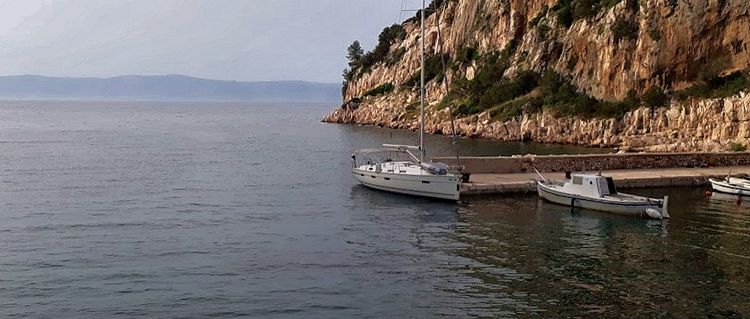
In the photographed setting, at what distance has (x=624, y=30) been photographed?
246 ft

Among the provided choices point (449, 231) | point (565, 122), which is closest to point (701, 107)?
point (565, 122)

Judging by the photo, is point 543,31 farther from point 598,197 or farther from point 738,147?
point 598,197

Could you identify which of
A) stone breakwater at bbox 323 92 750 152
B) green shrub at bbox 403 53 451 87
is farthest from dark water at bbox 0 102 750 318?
green shrub at bbox 403 53 451 87

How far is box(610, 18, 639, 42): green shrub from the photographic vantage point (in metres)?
74.9

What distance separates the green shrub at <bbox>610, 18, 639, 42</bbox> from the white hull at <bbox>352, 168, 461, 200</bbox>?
136ft

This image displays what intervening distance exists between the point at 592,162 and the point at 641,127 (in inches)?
1053

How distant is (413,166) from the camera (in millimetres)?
41750

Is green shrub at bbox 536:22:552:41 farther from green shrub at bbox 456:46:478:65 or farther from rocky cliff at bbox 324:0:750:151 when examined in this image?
green shrub at bbox 456:46:478:65

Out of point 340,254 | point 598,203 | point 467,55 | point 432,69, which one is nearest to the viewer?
point 340,254

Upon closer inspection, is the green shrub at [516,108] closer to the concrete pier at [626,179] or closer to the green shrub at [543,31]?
the green shrub at [543,31]

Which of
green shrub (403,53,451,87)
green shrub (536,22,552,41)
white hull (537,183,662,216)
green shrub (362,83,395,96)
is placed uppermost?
green shrub (536,22,552,41)

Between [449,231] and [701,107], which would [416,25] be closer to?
[701,107]

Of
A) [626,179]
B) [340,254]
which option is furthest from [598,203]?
[340,254]

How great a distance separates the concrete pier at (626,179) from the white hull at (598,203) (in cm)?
204
